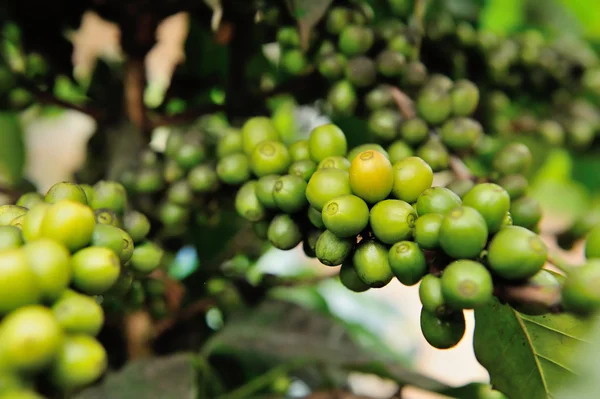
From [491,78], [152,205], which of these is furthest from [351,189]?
[491,78]

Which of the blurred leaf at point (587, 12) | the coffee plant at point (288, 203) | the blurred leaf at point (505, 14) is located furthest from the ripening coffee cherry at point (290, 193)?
the blurred leaf at point (587, 12)

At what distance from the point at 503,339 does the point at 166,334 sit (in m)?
0.46

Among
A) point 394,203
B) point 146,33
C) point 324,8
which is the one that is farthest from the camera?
point 146,33

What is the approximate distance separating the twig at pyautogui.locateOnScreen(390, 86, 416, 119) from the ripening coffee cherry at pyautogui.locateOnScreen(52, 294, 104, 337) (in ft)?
1.26

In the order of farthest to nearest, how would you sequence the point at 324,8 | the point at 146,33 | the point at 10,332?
the point at 146,33, the point at 324,8, the point at 10,332

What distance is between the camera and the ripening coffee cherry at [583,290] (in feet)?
0.96

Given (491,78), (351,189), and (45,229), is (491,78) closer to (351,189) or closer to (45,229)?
(351,189)

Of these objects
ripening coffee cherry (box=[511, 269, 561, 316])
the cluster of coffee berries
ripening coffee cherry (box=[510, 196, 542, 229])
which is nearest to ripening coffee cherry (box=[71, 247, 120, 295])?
the cluster of coffee berries

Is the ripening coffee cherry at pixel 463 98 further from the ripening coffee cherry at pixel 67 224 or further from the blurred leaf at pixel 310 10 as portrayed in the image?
the ripening coffee cherry at pixel 67 224

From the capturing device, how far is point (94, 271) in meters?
0.31

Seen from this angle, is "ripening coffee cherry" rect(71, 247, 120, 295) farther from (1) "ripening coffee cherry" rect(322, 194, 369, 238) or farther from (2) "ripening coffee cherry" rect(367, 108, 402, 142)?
(2) "ripening coffee cherry" rect(367, 108, 402, 142)

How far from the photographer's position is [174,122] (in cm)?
71

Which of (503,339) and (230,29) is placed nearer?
(503,339)

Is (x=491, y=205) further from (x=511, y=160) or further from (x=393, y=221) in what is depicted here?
(x=511, y=160)
